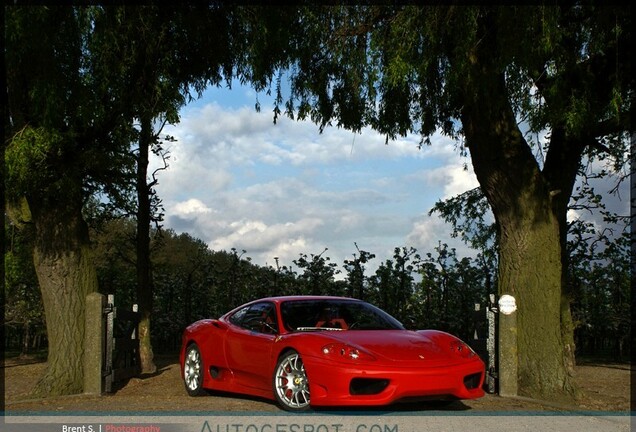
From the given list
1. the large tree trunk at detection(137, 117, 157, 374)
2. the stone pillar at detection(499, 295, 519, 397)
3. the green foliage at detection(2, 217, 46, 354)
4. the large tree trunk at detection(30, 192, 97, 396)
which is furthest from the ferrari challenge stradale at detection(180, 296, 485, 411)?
the green foliage at detection(2, 217, 46, 354)

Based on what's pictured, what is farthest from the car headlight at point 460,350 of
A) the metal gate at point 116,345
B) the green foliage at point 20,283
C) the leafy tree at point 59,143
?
the green foliage at point 20,283

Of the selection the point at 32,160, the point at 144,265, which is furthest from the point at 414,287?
the point at 32,160

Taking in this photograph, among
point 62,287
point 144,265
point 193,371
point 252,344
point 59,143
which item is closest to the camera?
point 252,344

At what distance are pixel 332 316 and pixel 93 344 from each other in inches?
157

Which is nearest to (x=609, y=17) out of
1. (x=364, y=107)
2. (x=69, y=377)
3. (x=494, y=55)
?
(x=494, y=55)

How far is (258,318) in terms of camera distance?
386 inches

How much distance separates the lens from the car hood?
805 cm

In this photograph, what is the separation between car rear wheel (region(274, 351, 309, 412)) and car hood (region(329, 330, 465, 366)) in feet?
1.76

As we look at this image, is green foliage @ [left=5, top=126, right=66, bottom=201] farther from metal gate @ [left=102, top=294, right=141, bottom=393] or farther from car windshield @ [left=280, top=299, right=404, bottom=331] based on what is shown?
car windshield @ [left=280, top=299, right=404, bottom=331]

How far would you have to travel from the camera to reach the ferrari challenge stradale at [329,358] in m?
7.79

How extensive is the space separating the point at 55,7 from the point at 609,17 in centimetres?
768

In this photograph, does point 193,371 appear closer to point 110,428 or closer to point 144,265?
point 110,428

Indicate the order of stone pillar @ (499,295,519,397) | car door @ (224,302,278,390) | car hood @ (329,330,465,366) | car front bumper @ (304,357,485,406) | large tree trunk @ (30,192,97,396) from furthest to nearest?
large tree trunk @ (30,192,97,396)
stone pillar @ (499,295,519,397)
car door @ (224,302,278,390)
car hood @ (329,330,465,366)
car front bumper @ (304,357,485,406)

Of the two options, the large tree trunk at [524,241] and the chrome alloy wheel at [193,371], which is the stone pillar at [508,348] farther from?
the chrome alloy wheel at [193,371]
